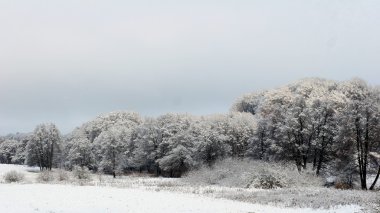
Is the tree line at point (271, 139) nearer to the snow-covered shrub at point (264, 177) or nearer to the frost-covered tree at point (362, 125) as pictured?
the frost-covered tree at point (362, 125)

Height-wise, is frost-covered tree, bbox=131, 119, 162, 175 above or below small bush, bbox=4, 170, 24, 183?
above

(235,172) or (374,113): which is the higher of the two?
(374,113)

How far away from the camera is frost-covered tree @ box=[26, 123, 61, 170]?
117 m

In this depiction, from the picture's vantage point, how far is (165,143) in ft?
295

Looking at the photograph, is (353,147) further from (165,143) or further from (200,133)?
(165,143)

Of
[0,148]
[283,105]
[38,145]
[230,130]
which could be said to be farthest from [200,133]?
[0,148]

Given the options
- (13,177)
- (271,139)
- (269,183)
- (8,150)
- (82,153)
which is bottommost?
(269,183)

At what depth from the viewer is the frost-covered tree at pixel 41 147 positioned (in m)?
117

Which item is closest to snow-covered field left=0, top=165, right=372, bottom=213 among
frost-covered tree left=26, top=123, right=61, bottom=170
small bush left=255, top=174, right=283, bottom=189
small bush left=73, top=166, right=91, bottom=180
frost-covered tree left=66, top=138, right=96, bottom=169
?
small bush left=255, top=174, right=283, bottom=189

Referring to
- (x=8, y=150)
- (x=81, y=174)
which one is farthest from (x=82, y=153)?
(x=8, y=150)

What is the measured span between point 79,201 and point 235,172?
32.6m

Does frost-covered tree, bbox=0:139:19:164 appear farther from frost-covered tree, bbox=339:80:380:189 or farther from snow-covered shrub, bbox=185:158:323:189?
frost-covered tree, bbox=339:80:380:189

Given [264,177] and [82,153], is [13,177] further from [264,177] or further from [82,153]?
[82,153]

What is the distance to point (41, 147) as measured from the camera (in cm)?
11669
